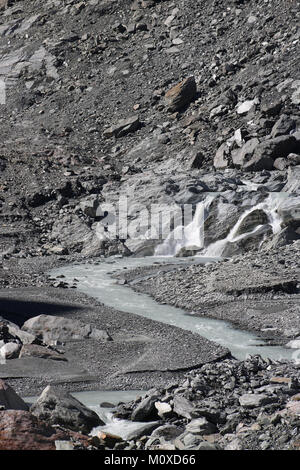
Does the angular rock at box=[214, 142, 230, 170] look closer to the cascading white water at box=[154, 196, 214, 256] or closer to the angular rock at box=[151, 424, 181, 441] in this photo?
the cascading white water at box=[154, 196, 214, 256]

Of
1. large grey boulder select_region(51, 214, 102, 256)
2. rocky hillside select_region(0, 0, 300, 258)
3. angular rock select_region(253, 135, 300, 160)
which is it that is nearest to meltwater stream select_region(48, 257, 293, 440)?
large grey boulder select_region(51, 214, 102, 256)

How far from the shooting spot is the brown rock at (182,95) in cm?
3481

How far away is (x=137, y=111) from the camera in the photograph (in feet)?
118

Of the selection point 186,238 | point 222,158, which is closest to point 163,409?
point 186,238

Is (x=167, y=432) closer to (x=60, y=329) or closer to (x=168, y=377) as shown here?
(x=168, y=377)

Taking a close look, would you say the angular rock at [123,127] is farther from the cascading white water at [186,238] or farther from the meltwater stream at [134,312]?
the meltwater stream at [134,312]

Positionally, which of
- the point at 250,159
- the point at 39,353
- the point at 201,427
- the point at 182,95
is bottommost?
the point at 201,427

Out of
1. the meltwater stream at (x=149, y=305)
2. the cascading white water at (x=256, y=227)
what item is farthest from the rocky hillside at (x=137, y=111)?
the meltwater stream at (x=149, y=305)

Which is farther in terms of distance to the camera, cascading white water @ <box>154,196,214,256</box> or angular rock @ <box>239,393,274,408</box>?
cascading white water @ <box>154,196,214,256</box>

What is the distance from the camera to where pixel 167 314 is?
58.7 feet

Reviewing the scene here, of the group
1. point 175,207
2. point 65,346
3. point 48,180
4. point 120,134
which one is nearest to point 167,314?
point 65,346

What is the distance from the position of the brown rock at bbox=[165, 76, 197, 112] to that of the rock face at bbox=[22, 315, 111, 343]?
828 inches

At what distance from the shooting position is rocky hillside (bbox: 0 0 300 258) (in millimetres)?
27438

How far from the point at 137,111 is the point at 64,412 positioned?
27.1 metres
